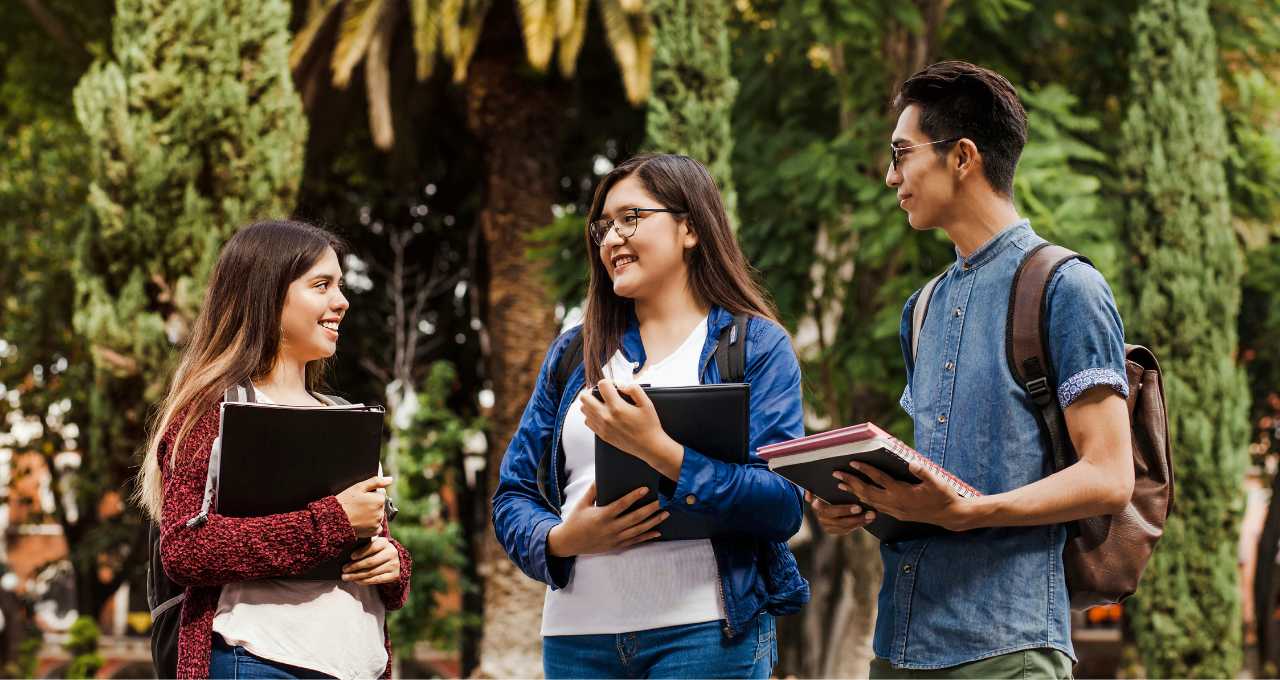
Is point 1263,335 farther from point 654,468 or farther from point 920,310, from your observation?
point 654,468

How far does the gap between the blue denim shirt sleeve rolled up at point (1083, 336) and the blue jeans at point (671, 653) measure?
845mm

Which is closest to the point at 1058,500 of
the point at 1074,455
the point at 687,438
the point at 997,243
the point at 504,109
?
the point at 1074,455

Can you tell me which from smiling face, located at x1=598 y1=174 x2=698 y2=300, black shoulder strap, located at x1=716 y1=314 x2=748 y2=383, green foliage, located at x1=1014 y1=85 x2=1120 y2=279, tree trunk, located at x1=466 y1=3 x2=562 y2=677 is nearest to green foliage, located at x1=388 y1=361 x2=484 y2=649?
tree trunk, located at x1=466 y1=3 x2=562 y2=677

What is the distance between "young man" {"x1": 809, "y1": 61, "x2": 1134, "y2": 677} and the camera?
2275mm

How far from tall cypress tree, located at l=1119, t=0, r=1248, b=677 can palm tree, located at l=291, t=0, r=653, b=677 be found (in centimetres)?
493

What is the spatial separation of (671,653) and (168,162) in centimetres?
915

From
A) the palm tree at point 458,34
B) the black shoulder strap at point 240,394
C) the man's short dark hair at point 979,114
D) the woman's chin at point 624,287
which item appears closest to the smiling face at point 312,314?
the black shoulder strap at point 240,394

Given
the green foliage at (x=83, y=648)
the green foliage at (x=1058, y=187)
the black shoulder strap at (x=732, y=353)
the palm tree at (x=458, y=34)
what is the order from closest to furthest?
1. the black shoulder strap at (x=732, y=353)
2. the green foliage at (x=1058, y=187)
3. the green foliage at (x=83, y=648)
4. the palm tree at (x=458, y=34)

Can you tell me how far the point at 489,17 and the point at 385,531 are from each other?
1141cm

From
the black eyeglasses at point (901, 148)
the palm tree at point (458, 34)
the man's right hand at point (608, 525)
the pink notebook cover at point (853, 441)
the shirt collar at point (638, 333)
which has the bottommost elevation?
the man's right hand at point (608, 525)

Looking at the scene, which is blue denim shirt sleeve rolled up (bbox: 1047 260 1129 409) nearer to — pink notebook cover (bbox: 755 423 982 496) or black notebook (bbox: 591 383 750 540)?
pink notebook cover (bbox: 755 423 982 496)

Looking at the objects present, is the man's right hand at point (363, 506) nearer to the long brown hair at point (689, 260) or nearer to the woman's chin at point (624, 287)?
the long brown hair at point (689, 260)

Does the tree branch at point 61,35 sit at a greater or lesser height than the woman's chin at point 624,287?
greater

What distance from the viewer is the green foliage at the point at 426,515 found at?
12055 mm
